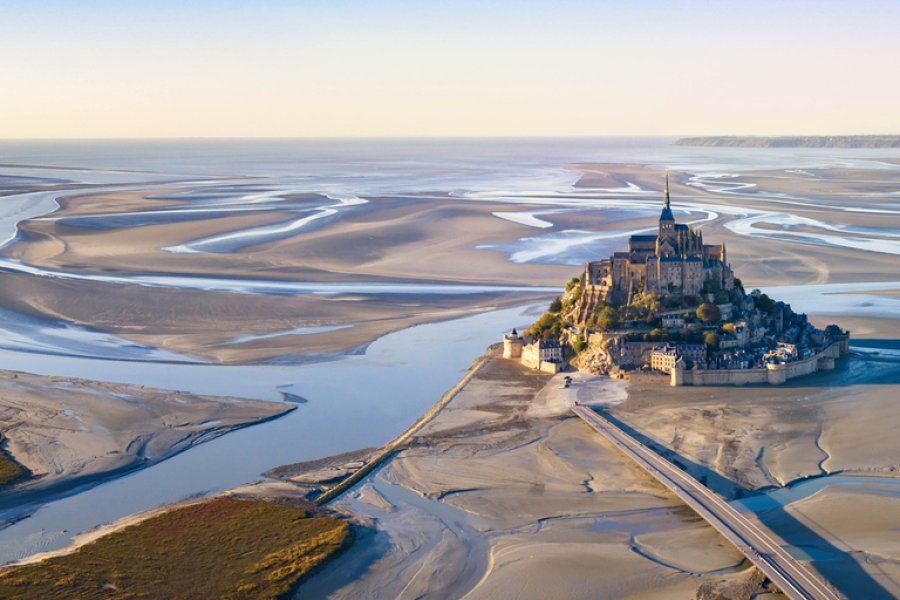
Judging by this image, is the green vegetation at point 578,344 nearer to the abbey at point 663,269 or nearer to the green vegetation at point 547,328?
the green vegetation at point 547,328

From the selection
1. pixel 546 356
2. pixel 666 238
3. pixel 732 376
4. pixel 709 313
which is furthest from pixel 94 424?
pixel 666 238

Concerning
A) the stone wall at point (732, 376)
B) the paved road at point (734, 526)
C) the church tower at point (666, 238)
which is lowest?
the paved road at point (734, 526)

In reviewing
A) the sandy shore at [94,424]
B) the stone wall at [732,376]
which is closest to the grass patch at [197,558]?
the sandy shore at [94,424]

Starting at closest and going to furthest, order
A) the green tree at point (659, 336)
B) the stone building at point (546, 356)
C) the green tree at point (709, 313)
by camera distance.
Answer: the green tree at point (659, 336) < the green tree at point (709, 313) < the stone building at point (546, 356)

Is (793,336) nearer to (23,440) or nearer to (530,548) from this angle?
(530,548)

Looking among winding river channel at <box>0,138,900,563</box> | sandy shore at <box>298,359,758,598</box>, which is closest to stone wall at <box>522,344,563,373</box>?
winding river channel at <box>0,138,900,563</box>

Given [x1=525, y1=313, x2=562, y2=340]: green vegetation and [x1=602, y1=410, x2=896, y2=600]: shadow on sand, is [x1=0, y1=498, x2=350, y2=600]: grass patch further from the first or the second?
[x1=525, y1=313, x2=562, y2=340]: green vegetation

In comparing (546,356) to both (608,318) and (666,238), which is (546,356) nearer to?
(608,318)
